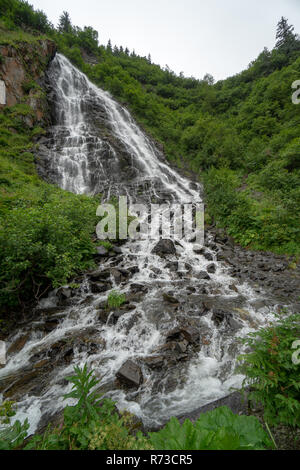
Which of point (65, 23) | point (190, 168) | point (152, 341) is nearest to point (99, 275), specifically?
point (152, 341)

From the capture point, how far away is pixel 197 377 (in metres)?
A: 3.68

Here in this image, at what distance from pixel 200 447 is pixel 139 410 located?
2.35 m

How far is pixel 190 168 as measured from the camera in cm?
2370

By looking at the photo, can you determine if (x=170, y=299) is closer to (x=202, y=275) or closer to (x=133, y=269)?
(x=202, y=275)

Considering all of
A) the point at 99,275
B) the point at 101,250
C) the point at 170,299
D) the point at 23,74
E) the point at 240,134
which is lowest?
the point at 170,299

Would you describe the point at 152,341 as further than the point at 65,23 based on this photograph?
No

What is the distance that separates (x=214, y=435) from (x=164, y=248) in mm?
8123

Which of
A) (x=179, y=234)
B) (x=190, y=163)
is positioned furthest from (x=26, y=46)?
(x=179, y=234)

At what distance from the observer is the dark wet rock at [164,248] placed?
9.38 metres

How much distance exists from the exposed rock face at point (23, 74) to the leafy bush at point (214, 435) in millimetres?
24107

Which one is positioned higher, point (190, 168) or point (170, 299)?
point (190, 168)

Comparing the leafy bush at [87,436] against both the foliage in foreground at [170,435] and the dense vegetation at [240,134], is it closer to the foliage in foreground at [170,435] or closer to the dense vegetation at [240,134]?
the foliage in foreground at [170,435]

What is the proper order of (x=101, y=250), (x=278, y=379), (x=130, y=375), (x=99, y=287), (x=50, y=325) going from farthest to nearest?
(x=101, y=250)
(x=99, y=287)
(x=50, y=325)
(x=130, y=375)
(x=278, y=379)

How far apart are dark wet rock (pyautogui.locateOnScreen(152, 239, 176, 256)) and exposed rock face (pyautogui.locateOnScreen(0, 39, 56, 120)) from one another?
19.5 meters
